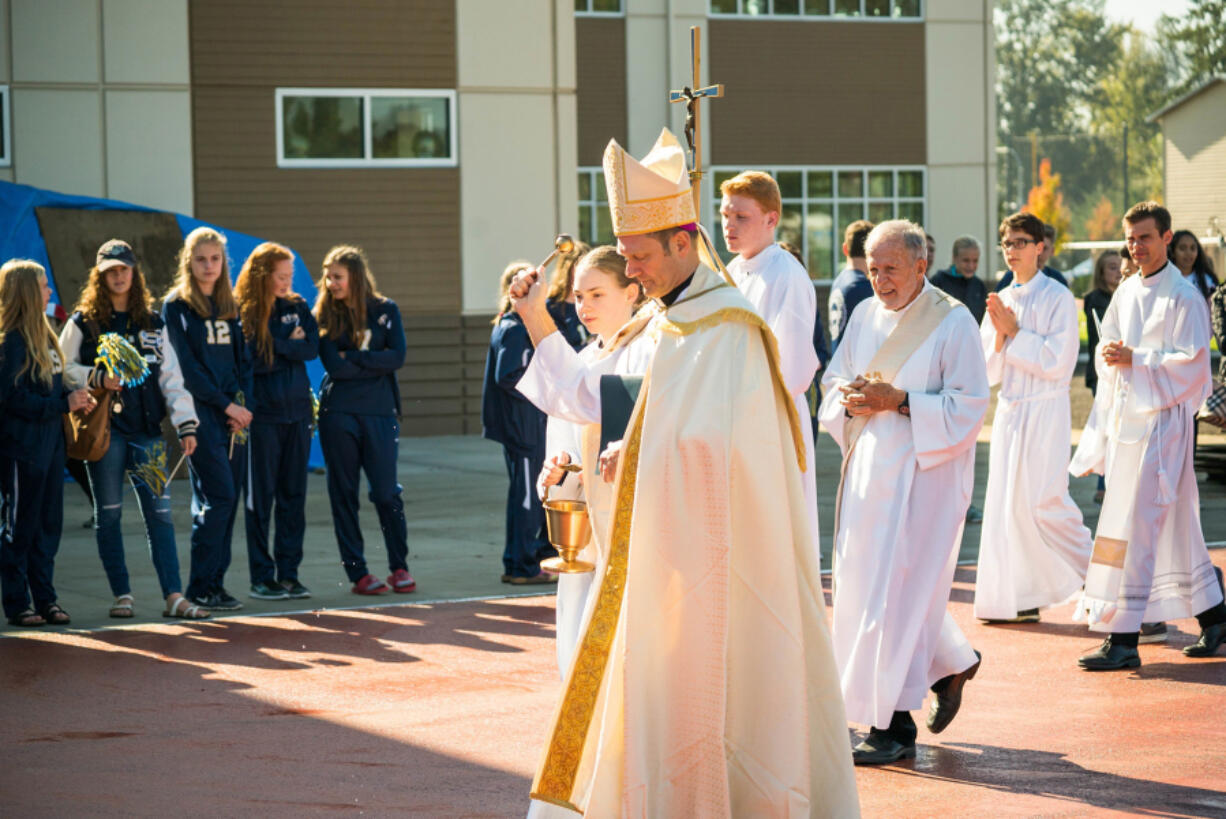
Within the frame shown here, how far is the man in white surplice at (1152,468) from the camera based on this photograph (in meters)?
8.38

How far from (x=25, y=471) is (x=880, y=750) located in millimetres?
5412

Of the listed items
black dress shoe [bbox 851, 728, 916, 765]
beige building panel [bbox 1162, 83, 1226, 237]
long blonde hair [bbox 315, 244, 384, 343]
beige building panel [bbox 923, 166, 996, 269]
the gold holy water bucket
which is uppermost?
beige building panel [bbox 1162, 83, 1226, 237]

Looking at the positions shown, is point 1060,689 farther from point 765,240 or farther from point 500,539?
point 500,539

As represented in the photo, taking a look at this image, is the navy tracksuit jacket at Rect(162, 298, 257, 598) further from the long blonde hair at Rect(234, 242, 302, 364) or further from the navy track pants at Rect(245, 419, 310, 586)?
the navy track pants at Rect(245, 419, 310, 586)

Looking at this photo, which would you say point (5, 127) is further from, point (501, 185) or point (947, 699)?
point (947, 699)

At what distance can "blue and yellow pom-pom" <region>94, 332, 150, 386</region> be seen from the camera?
9.48 meters

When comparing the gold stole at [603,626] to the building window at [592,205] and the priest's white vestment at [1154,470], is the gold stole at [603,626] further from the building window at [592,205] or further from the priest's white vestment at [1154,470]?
the building window at [592,205]

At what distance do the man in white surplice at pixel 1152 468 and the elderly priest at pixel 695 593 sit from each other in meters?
3.65

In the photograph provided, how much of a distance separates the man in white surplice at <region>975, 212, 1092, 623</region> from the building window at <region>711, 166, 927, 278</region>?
68.9ft

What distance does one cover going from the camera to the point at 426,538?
13289mm

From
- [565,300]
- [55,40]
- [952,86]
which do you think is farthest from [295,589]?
[952,86]

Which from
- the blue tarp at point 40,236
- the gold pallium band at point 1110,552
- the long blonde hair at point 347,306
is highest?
the blue tarp at point 40,236

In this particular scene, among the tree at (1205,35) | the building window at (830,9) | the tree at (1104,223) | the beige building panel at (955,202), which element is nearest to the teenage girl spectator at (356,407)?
the building window at (830,9)

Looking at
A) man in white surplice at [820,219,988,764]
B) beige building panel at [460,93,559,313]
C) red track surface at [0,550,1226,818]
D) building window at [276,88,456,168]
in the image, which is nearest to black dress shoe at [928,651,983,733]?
man in white surplice at [820,219,988,764]
